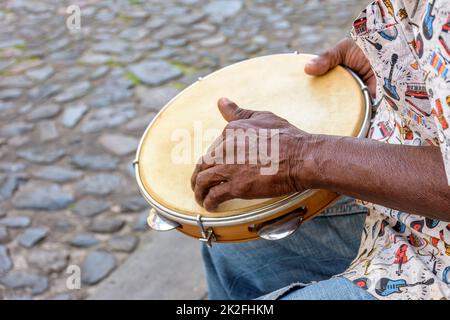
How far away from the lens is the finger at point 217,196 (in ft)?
3.76

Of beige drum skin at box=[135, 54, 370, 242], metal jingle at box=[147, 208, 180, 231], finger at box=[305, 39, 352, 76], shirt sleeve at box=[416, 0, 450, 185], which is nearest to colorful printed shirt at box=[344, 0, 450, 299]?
shirt sleeve at box=[416, 0, 450, 185]

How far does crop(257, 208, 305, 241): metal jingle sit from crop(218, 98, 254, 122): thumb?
244 mm

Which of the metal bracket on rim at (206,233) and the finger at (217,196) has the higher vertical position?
the finger at (217,196)

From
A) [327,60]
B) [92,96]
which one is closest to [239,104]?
[327,60]

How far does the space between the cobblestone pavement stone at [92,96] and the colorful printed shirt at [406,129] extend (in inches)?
51.3

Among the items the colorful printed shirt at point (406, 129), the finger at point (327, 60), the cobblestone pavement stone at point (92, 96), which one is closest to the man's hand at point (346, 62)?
the finger at point (327, 60)

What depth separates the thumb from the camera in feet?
4.16

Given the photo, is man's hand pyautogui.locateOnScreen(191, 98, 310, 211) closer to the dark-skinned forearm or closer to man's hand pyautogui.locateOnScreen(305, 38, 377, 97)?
the dark-skinned forearm

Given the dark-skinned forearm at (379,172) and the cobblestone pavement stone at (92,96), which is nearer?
the dark-skinned forearm at (379,172)

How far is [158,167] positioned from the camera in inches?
53.9

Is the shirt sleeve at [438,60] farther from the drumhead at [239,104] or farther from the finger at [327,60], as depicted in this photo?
the finger at [327,60]
